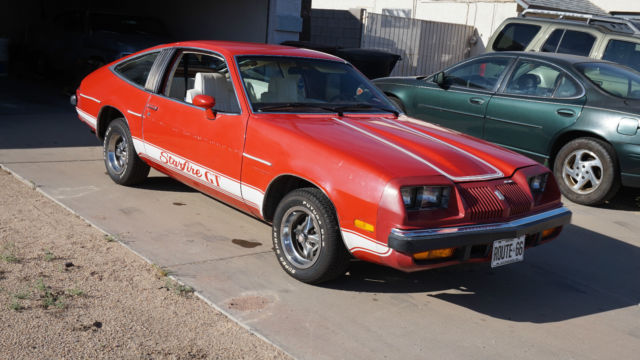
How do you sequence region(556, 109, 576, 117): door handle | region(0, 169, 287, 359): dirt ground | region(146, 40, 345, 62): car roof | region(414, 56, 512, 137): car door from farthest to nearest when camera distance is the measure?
region(414, 56, 512, 137): car door
region(556, 109, 576, 117): door handle
region(146, 40, 345, 62): car roof
region(0, 169, 287, 359): dirt ground

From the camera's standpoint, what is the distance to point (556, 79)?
A: 24.8 ft

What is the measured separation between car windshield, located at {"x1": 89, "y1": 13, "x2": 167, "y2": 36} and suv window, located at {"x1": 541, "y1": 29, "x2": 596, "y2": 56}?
781 cm

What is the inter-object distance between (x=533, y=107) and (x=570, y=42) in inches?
104

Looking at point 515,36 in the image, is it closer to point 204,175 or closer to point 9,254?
point 204,175

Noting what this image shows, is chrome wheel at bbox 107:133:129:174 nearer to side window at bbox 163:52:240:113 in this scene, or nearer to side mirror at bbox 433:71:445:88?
side window at bbox 163:52:240:113

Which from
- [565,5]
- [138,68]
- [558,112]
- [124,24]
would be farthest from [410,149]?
[565,5]

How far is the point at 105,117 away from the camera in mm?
6684

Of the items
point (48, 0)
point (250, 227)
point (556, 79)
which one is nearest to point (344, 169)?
point (250, 227)

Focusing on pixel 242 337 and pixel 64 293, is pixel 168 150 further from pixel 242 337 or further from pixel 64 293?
pixel 242 337

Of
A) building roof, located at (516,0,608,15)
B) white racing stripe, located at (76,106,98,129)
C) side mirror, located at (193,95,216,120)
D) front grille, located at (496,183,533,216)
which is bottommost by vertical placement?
white racing stripe, located at (76,106,98,129)

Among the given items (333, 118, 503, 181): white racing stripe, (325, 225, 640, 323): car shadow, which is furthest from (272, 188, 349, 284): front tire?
(333, 118, 503, 181): white racing stripe

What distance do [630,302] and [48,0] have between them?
18034 mm

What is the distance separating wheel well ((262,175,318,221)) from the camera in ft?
15.0

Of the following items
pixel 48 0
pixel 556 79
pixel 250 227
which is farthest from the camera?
pixel 48 0
